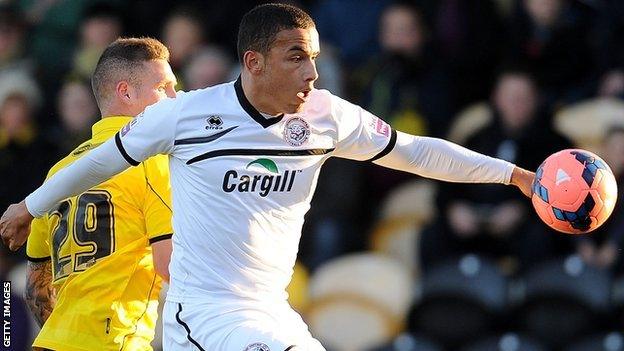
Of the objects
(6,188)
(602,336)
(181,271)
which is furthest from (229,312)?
(6,188)

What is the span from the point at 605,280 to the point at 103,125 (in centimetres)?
445

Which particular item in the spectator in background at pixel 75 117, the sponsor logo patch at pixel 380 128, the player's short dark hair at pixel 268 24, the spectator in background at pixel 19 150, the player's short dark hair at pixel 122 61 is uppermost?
the player's short dark hair at pixel 268 24

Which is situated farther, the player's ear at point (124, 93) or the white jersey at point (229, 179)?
the player's ear at point (124, 93)

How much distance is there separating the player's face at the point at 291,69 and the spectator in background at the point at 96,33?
19.8ft

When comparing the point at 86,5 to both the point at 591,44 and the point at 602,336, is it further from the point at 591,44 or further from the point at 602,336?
the point at 602,336

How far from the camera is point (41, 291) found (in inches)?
267

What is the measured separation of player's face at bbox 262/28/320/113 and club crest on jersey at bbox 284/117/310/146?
8 cm

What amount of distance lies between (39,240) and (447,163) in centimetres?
201

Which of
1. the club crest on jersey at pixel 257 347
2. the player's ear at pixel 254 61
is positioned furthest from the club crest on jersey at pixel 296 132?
the club crest on jersey at pixel 257 347

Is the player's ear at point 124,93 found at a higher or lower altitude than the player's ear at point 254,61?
lower

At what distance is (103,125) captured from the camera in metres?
6.51

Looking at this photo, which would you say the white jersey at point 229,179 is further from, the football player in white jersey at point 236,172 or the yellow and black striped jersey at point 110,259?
the yellow and black striped jersey at point 110,259

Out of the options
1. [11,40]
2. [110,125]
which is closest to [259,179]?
[110,125]

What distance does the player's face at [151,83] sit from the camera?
21.7ft
